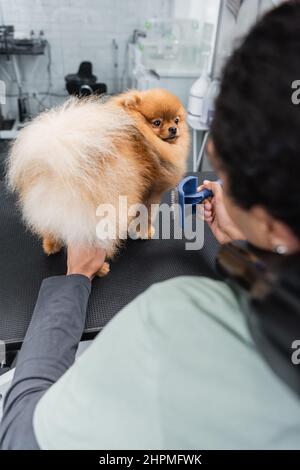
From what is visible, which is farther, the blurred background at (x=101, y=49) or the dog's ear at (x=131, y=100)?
the blurred background at (x=101, y=49)

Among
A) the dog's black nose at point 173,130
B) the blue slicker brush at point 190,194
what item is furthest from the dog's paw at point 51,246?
the dog's black nose at point 173,130

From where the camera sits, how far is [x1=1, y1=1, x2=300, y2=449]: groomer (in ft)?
0.82

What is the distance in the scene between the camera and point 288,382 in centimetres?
26

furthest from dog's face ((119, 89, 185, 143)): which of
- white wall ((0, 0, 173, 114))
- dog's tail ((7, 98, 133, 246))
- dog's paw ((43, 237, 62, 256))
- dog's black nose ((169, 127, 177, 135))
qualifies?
white wall ((0, 0, 173, 114))

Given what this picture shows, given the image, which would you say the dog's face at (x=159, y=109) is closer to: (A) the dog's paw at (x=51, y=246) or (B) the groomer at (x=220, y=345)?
(A) the dog's paw at (x=51, y=246)

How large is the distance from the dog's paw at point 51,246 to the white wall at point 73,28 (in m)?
2.52

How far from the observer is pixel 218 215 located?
33.7 inches

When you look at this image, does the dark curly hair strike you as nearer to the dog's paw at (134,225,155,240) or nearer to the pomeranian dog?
the pomeranian dog

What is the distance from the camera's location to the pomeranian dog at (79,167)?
0.70m

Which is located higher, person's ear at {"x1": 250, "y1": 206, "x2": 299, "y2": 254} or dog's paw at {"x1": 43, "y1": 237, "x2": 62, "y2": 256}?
person's ear at {"x1": 250, "y1": 206, "x2": 299, "y2": 254}

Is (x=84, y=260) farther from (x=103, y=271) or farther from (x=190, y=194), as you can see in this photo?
(x=190, y=194)

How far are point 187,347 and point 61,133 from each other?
0.55 meters

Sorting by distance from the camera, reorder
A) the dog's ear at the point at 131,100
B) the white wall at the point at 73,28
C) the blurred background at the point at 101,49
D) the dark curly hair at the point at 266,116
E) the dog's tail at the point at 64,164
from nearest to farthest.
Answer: the dark curly hair at the point at 266,116 < the dog's tail at the point at 64,164 < the dog's ear at the point at 131,100 < the blurred background at the point at 101,49 < the white wall at the point at 73,28

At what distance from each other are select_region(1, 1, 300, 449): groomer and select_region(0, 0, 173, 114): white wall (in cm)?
297
